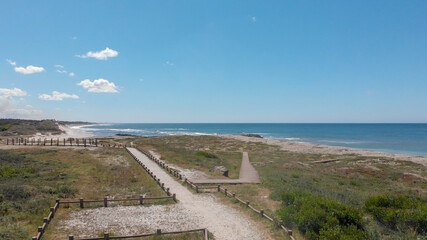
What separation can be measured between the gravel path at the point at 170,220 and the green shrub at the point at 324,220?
5.41ft

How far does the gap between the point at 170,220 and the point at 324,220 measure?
7714mm

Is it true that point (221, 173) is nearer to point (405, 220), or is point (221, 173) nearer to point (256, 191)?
point (256, 191)

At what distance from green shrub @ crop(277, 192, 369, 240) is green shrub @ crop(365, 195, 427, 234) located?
159 centimetres

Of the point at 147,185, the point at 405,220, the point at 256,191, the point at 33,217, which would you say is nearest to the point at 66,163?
the point at 147,185

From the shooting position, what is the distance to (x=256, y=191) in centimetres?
1856

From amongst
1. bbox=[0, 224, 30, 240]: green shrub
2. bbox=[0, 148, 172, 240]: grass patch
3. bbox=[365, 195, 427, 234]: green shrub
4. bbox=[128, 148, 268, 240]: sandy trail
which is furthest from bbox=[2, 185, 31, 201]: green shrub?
bbox=[365, 195, 427, 234]: green shrub

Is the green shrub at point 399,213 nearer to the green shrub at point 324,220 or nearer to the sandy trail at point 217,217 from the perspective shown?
the green shrub at point 324,220

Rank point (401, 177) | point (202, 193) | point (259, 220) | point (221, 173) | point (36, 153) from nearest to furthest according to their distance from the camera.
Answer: point (259, 220) → point (202, 193) → point (221, 173) → point (401, 177) → point (36, 153)

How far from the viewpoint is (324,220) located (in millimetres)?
10531

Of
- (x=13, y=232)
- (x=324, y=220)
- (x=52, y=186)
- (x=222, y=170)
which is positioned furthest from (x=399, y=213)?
(x=52, y=186)

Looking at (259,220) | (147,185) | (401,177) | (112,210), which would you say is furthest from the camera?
(401,177)

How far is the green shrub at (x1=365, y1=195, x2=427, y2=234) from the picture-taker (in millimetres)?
10164

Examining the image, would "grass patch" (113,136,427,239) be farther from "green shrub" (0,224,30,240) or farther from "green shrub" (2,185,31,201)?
"green shrub" (2,185,31,201)

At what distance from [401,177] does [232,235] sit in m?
26.8
